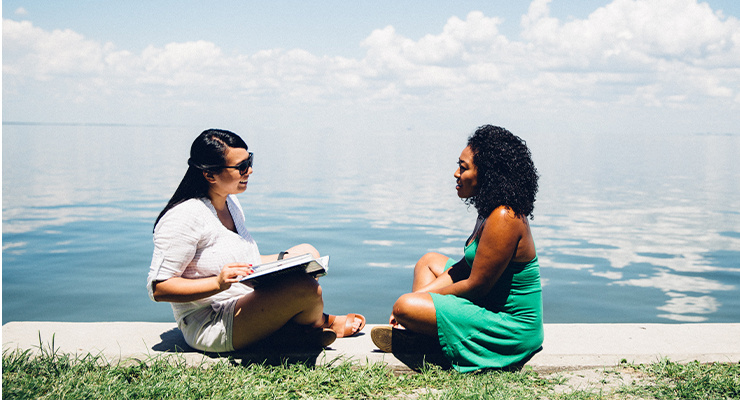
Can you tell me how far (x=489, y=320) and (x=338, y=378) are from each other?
1.11 m

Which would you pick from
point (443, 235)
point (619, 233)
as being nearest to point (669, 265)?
point (619, 233)

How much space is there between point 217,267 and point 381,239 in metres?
10.3

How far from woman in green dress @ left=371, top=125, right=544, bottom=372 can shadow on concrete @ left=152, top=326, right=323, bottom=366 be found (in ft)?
1.62

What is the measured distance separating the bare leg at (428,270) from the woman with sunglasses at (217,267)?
3.23 ft

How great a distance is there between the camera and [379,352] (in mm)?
4473

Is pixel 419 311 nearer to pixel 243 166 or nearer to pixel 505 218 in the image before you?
pixel 505 218

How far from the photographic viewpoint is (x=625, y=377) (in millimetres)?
4148

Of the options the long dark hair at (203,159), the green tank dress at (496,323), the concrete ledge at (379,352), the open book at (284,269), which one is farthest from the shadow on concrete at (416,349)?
the long dark hair at (203,159)

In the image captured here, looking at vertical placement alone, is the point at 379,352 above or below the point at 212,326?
below

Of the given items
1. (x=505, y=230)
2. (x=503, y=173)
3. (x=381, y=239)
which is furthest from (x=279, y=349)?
(x=381, y=239)

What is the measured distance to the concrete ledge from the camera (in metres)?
4.36

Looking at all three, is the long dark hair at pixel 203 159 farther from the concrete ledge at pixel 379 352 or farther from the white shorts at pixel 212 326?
the concrete ledge at pixel 379 352

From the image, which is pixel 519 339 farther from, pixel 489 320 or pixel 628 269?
pixel 628 269

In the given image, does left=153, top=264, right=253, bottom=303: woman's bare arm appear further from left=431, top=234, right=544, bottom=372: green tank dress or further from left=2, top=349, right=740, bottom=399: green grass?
left=431, top=234, right=544, bottom=372: green tank dress
